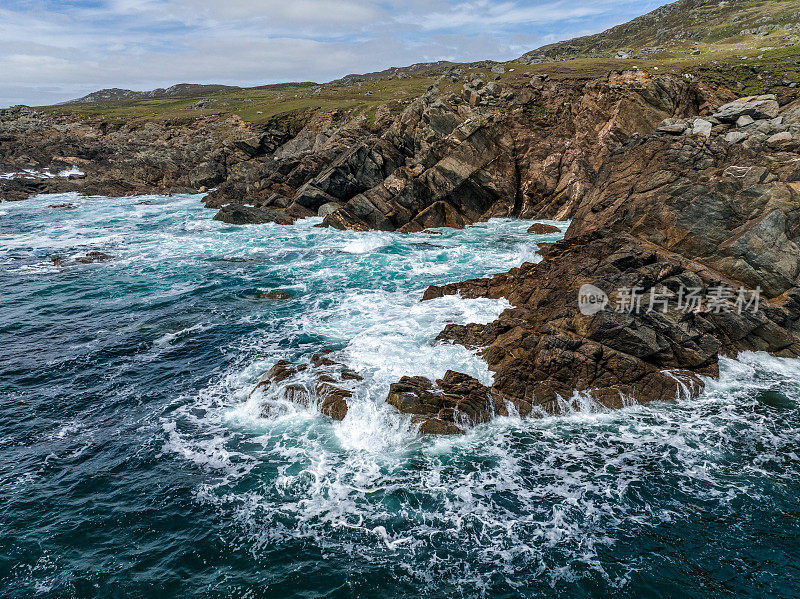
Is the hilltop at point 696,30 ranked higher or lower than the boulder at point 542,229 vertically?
higher

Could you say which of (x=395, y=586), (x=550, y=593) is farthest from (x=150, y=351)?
(x=550, y=593)

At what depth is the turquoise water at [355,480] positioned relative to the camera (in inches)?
563

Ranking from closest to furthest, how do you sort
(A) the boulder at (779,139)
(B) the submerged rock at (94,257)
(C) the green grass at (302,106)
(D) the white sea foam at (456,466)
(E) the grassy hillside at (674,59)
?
(D) the white sea foam at (456,466), (A) the boulder at (779,139), (B) the submerged rock at (94,257), (E) the grassy hillside at (674,59), (C) the green grass at (302,106)

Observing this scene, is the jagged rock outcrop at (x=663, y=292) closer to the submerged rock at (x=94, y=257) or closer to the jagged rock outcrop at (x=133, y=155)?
the submerged rock at (x=94, y=257)

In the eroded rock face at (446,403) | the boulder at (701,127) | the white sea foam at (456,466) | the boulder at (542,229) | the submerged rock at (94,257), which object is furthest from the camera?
the boulder at (542,229)

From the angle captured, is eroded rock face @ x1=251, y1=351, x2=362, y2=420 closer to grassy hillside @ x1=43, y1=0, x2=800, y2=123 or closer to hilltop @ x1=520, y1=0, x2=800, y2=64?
grassy hillside @ x1=43, y1=0, x2=800, y2=123

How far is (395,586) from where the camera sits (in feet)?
45.8

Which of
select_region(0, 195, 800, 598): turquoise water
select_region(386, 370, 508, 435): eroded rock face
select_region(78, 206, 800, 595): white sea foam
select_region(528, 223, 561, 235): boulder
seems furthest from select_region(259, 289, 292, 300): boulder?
select_region(528, 223, 561, 235): boulder

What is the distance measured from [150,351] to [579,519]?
26.7 metres

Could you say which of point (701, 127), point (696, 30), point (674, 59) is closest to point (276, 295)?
point (701, 127)

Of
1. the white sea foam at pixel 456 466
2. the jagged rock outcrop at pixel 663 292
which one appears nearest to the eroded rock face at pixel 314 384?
the white sea foam at pixel 456 466

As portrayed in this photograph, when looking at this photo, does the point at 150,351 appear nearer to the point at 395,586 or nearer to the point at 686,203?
the point at 395,586

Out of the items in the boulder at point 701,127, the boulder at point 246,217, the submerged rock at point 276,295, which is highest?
the boulder at point 701,127

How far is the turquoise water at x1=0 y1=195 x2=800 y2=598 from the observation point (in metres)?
14.3
